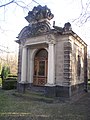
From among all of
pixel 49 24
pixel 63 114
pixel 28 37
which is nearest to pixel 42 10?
pixel 49 24

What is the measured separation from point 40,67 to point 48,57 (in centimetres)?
239

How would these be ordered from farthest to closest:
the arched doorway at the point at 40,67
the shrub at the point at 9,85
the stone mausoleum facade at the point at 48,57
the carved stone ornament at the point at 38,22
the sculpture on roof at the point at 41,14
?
the shrub at the point at 9,85 < the arched doorway at the point at 40,67 < the sculpture on roof at the point at 41,14 < the carved stone ornament at the point at 38,22 < the stone mausoleum facade at the point at 48,57

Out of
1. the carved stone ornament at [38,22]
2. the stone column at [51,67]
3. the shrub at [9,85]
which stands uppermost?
the carved stone ornament at [38,22]

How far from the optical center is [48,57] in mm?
13219

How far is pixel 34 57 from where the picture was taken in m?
15.6

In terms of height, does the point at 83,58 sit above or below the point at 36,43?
below

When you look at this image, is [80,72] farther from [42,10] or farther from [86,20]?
[86,20]

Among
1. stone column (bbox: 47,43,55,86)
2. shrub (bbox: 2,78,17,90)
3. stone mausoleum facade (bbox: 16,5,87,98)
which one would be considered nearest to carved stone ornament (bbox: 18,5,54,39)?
stone mausoleum facade (bbox: 16,5,87,98)

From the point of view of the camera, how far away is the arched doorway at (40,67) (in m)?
14.9

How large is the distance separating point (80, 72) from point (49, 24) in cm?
601

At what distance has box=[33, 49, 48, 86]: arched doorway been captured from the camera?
14.9 meters

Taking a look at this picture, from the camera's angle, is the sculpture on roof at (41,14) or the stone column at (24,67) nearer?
the sculpture on roof at (41,14)

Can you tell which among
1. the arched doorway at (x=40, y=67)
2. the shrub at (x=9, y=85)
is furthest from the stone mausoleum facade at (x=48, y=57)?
the shrub at (x=9, y=85)

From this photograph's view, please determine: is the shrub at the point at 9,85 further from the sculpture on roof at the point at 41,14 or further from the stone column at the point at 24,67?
the sculpture on roof at the point at 41,14
